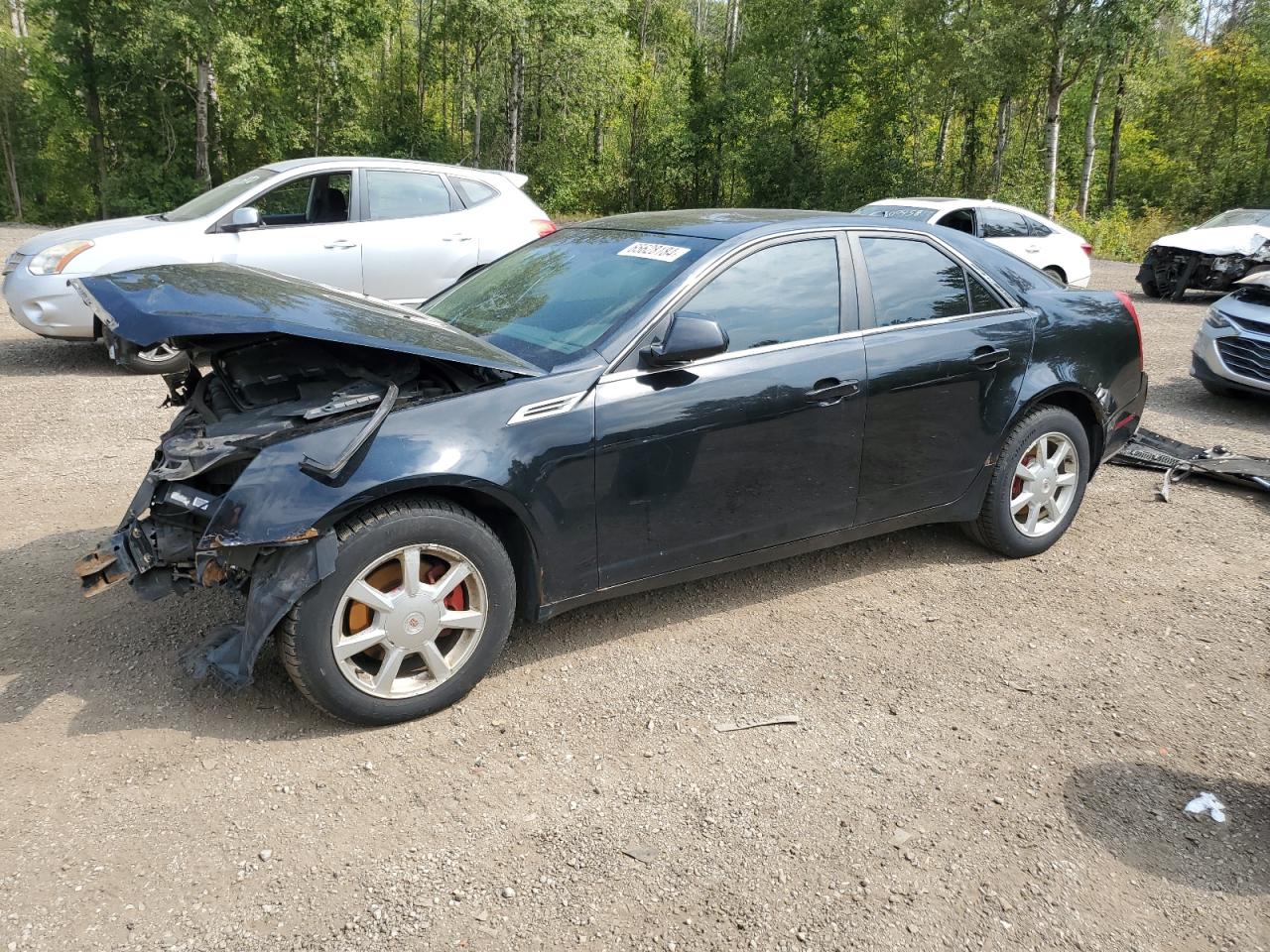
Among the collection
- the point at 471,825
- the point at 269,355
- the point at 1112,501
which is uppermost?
the point at 269,355

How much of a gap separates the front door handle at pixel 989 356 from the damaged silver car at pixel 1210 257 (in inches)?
510

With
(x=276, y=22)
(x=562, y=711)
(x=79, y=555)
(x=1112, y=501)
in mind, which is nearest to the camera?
(x=562, y=711)

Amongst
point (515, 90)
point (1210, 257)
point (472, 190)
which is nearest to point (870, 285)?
point (472, 190)

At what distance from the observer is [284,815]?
2.85m

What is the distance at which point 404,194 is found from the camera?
29.6 ft

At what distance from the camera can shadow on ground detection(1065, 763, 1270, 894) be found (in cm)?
277

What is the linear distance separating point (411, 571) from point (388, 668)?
34cm

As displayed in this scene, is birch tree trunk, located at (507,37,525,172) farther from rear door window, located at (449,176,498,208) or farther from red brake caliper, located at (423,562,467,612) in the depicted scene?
red brake caliper, located at (423,562,467,612)

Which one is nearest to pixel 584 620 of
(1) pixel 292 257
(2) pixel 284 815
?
(2) pixel 284 815

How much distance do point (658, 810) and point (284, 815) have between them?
1115 millimetres

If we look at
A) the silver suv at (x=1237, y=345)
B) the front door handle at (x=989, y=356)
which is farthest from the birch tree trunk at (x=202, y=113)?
the front door handle at (x=989, y=356)

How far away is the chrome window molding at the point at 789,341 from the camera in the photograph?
358cm

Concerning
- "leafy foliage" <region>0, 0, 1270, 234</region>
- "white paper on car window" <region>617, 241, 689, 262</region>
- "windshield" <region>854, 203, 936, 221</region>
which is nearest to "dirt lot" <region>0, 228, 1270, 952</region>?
"white paper on car window" <region>617, 241, 689, 262</region>

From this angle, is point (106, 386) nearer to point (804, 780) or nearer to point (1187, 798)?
point (804, 780)
